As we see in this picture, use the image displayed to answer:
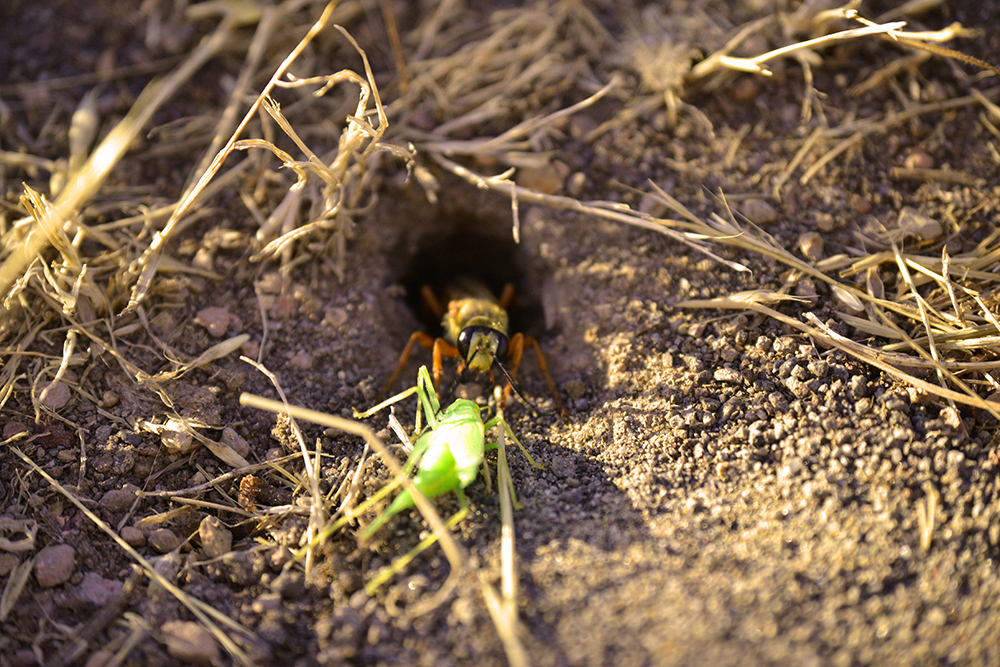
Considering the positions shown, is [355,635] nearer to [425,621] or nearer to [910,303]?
[425,621]

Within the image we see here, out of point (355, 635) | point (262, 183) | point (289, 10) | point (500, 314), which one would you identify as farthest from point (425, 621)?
point (289, 10)

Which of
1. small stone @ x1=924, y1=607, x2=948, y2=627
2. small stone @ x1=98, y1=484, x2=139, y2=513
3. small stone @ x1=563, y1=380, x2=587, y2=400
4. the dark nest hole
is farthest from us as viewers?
the dark nest hole

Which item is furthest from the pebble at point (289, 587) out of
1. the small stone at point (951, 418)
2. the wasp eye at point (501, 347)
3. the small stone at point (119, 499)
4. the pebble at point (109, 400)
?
the small stone at point (951, 418)

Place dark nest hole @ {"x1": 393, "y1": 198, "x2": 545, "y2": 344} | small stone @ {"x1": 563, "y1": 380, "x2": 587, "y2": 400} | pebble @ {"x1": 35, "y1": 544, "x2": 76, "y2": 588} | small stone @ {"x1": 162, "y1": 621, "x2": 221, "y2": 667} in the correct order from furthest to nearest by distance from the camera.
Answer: dark nest hole @ {"x1": 393, "y1": 198, "x2": 545, "y2": 344} → small stone @ {"x1": 563, "y1": 380, "x2": 587, "y2": 400} → pebble @ {"x1": 35, "y1": 544, "x2": 76, "y2": 588} → small stone @ {"x1": 162, "y1": 621, "x2": 221, "y2": 667}

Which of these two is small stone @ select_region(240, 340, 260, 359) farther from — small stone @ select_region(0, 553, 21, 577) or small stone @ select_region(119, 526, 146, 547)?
small stone @ select_region(0, 553, 21, 577)

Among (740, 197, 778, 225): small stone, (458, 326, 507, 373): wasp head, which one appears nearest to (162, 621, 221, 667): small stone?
(458, 326, 507, 373): wasp head

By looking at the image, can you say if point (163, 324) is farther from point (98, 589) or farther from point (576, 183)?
point (576, 183)

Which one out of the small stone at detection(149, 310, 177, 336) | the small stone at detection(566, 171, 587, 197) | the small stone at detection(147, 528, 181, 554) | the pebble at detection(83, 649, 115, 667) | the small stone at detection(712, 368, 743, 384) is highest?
the small stone at detection(149, 310, 177, 336)
